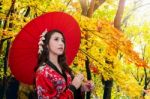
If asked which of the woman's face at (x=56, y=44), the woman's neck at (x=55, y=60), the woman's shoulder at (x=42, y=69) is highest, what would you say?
the woman's face at (x=56, y=44)

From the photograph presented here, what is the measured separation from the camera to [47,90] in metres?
3.52

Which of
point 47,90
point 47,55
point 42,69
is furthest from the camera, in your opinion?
point 47,55

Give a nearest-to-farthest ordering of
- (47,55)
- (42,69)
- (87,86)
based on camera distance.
→ (42,69) → (47,55) → (87,86)

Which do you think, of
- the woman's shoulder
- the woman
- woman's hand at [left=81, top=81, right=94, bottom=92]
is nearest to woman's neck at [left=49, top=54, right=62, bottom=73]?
the woman

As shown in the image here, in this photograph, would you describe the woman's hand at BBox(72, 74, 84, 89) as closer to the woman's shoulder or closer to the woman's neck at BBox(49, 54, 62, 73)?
the woman's neck at BBox(49, 54, 62, 73)

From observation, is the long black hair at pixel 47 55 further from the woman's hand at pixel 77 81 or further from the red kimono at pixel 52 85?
the woman's hand at pixel 77 81

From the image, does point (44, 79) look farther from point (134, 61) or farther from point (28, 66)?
point (134, 61)

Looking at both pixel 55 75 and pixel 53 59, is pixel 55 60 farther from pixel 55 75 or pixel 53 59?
pixel 55 75

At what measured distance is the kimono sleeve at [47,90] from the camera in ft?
11.5

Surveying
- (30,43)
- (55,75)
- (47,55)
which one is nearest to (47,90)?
(55,75)

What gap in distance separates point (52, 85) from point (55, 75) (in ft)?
0.41

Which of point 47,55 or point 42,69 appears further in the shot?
point 47,55

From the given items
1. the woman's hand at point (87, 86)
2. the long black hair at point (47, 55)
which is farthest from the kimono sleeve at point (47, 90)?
the woman's hand at point (87, 86)

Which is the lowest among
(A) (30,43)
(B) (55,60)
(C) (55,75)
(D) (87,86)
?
(D) (87,86)
